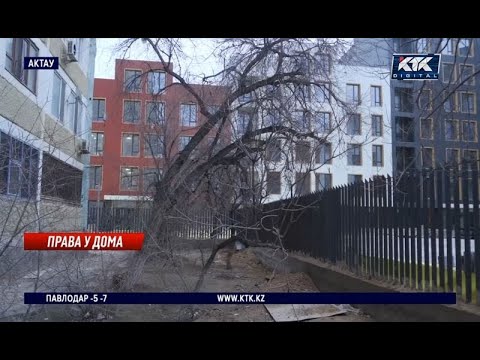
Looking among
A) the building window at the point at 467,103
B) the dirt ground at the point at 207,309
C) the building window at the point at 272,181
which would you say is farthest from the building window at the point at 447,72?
the dirt ground at the point at 207,309

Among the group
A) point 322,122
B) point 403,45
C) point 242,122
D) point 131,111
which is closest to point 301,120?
point 322,122

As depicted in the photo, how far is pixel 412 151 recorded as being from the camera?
6707 mm

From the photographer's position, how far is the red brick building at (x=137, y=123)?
7938mm

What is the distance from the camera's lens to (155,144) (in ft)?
31.3

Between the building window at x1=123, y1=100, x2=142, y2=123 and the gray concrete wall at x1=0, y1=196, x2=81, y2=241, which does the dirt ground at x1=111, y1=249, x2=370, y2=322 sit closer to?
the gray concrete wall at x1=0, y1=196, x2=81, y2=241

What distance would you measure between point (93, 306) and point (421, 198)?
181 inches

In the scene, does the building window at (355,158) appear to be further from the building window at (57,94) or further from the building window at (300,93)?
the building window at (57,94)

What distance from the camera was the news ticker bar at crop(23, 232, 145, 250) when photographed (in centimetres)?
506

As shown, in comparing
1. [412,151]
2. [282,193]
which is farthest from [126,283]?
[412,151]

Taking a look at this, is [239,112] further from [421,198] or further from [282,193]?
[421,198]

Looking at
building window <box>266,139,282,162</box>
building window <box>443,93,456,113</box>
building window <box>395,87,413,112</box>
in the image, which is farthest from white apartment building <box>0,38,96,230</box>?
building window <box>443,93,456,113</box>

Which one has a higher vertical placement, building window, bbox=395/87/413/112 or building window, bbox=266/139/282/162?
building window, bbox=395/87/413/112

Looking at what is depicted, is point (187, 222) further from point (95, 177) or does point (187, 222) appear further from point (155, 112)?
point (155, 112)

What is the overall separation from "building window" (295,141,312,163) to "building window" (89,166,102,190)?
356cm
